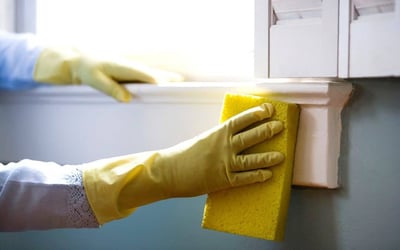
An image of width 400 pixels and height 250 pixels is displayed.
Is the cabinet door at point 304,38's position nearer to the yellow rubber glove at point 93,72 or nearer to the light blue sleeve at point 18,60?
the yellow rubber glove at point 93,72

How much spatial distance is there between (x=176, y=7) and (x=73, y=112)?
0.90 ft

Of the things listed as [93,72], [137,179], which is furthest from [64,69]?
[137,179]

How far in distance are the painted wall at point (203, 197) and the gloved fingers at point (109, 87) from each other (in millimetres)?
38

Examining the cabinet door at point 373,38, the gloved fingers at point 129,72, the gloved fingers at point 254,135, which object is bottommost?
the gloved fingers at point 254,135

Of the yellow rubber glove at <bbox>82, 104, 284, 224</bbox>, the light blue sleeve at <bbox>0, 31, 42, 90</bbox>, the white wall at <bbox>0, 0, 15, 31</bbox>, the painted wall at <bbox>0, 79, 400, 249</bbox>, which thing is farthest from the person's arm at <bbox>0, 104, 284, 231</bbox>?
the white wall at <bbox>0, 0, 15, 31</bbox>

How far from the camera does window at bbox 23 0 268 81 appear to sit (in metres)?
0.99

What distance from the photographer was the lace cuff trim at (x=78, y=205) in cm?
76

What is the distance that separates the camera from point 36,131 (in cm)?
106

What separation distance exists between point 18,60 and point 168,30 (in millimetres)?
282

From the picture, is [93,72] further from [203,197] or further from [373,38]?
[373,38]

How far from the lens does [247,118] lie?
0.75 metres

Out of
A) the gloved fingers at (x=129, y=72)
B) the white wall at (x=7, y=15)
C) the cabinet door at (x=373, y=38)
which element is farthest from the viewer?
the white wall at (x=7, y=15)

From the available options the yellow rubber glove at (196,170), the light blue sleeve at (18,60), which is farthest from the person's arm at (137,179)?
the light blue sleeve at (18,60)

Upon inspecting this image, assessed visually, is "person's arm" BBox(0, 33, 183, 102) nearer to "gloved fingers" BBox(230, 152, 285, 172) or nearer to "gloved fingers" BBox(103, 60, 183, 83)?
"gloved fingers" BBox(103, 60, 183, 83)
